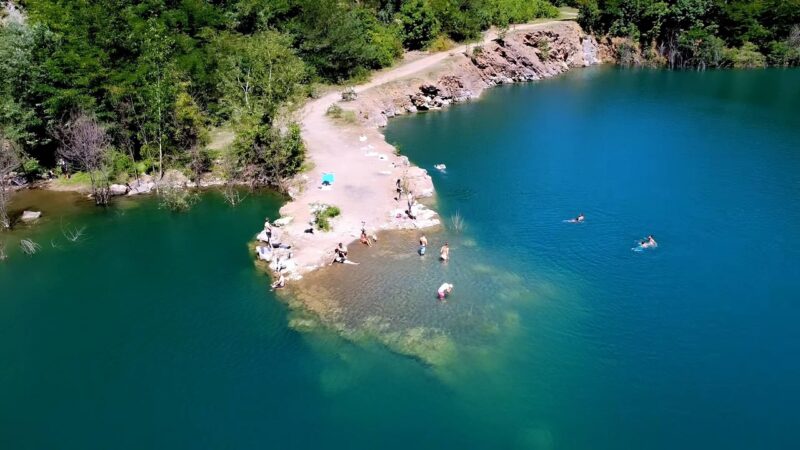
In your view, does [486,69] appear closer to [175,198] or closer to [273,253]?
[175,198]

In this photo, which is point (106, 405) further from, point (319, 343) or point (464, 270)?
point (464, 270)

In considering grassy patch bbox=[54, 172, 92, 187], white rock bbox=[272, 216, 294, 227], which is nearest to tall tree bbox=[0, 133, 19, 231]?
grassy patch bbox=[54, 172, 92, 187]

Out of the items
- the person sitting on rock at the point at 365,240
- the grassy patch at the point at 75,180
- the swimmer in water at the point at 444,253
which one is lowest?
the swimmer in water at the point at 444,253

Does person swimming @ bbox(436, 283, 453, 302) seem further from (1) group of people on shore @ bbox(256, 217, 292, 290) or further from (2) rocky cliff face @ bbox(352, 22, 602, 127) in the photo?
(2) rocky cliff face @ bbox(352, 22, 602, 127)

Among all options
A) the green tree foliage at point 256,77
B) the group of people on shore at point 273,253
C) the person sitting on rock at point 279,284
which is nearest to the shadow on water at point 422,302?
the person sitting on rock at point 279,284

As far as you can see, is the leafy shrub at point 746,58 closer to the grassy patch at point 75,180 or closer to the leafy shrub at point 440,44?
the leafy shrub at point 440,44

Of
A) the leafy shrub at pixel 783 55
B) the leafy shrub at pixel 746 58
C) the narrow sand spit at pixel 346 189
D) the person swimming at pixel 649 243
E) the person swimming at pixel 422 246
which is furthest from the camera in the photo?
the leafy shrub at pixel 746 58
